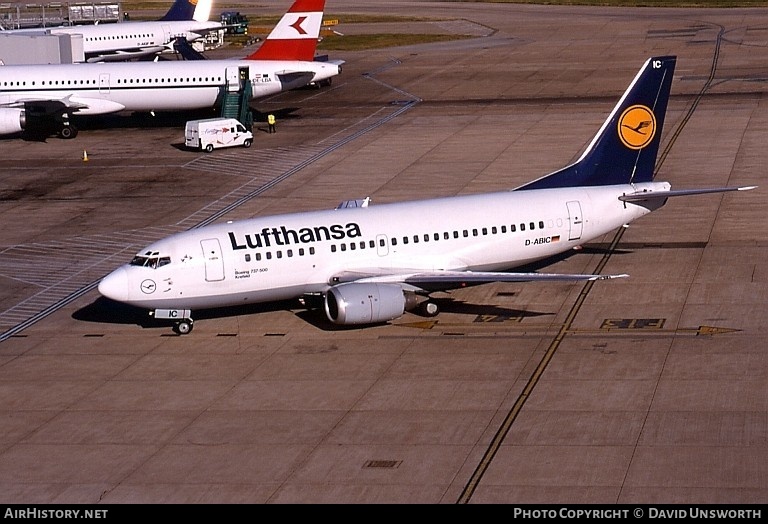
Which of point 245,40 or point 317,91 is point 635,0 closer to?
point 245,40

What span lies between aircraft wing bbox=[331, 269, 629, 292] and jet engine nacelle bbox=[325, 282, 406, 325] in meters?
0.82

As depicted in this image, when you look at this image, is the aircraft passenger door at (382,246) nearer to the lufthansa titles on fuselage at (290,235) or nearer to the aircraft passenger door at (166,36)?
the lufthansa titles on fuselage at (290,235)

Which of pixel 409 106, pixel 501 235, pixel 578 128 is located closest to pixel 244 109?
pixel 409 106

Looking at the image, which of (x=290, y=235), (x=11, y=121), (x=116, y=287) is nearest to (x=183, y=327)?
(x=116, y=287)

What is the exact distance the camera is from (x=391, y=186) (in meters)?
68.2

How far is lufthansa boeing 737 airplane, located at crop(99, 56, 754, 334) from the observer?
4434 centimetres

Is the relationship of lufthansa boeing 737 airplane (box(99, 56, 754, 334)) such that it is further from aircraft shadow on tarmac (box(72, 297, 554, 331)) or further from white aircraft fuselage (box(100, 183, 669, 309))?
aircraft shadow on tarmac (box(72, 297, 554, 331))

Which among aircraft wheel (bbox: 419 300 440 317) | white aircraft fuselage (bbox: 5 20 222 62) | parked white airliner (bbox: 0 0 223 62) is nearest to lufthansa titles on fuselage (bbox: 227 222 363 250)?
aircraft wheel (bbox: 419 300 440 317)

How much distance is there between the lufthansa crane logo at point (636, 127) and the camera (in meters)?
51.0

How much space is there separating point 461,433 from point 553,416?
108 inches

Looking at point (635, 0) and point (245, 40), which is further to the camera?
point (635, 0)

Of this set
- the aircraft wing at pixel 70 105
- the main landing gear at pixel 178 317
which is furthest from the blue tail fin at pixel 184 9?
the main landing gear at pixel 178 317

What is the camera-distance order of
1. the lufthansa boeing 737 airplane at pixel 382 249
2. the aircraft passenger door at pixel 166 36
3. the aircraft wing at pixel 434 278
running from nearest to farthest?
1. the aircraft wing at pixel 434 278
2. the lufthansa boeing 737 airplane at pixel 382 249
3. the aircraft passenger door at pixel 166 36

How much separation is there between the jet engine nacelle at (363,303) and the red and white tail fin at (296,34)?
48.5 m
